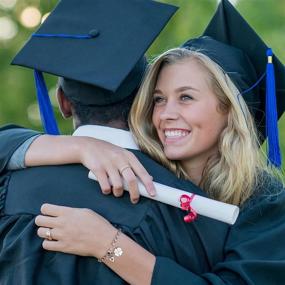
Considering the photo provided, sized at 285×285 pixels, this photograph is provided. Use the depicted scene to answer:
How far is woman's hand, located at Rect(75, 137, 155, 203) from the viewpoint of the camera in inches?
114

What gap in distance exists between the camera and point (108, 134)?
3.09 meters

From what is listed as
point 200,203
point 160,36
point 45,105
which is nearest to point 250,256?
point 200,203

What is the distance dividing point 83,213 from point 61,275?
0.23 metres

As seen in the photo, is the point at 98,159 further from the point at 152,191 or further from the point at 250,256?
the point at 250,256

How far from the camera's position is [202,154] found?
3.45 meters

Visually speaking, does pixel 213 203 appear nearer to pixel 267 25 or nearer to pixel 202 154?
pixel 202 154

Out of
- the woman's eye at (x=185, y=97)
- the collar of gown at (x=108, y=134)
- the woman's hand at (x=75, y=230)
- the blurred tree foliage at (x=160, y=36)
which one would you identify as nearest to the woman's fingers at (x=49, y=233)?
the woman's hand at (x=75, y=230)

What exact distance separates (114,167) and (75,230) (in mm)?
262

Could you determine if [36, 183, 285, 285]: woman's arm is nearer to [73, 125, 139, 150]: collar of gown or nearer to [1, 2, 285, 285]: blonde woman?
[1, 2, 285, 285]: blonde woman

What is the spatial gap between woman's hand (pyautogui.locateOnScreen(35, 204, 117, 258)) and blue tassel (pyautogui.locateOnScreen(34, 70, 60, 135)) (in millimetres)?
683

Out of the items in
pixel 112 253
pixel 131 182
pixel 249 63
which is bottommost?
pixel 112 253

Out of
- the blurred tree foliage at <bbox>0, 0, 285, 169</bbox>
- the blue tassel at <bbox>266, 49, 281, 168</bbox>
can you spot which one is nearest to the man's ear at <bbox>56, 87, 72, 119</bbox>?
the blue tassel at <bbox>266, 49, 281, 168</bbox>

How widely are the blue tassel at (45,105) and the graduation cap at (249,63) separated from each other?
65cm

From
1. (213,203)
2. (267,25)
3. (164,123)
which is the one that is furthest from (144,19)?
(267,25)
